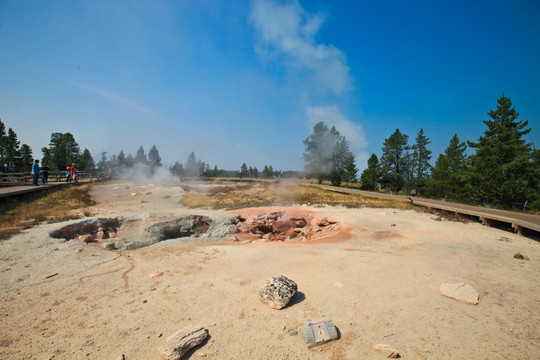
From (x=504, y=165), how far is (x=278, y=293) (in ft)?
79.3

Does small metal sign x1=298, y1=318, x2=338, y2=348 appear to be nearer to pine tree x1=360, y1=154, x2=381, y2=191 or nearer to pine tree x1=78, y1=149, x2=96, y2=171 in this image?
pine tree x1=360, y1=154, x2=381, y2=191

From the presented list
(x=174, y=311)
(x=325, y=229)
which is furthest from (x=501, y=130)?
(x=174, y=311)

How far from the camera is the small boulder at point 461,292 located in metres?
4.20

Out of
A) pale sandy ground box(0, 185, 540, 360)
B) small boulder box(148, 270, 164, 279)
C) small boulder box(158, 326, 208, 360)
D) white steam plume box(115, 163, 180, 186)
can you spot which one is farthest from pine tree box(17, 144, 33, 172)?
small boulder box(158, 326, 208, 360)

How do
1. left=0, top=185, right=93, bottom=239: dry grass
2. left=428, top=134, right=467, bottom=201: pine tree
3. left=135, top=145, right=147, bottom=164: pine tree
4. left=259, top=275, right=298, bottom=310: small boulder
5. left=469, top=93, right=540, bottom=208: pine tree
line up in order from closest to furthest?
left=259, top=275, right=298, bottom=310: small boulder < left=0, top=185, right=93, bottom=239: dry grass < left=469, top=93, right=540, bottom=208: pine tree < left=428, top=134, right=467, bottom=201: pine tree < left=135, top=145, right=147, bottom=164: pine tree

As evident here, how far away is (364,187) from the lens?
35.1 meters

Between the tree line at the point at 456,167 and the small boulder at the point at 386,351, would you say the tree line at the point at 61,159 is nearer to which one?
the tree line at the point at 456,167

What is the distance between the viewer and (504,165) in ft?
61.0

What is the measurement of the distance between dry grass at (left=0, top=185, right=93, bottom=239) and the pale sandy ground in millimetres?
2516

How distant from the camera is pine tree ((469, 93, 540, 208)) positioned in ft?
56.1

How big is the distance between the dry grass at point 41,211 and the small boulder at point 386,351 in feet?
39.7

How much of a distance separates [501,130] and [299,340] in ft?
103

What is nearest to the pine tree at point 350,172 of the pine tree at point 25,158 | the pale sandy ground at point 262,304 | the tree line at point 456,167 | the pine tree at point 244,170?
the tree line at point 456,167

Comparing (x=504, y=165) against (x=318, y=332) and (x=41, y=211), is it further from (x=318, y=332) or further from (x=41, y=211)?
(x=41, y=211)
